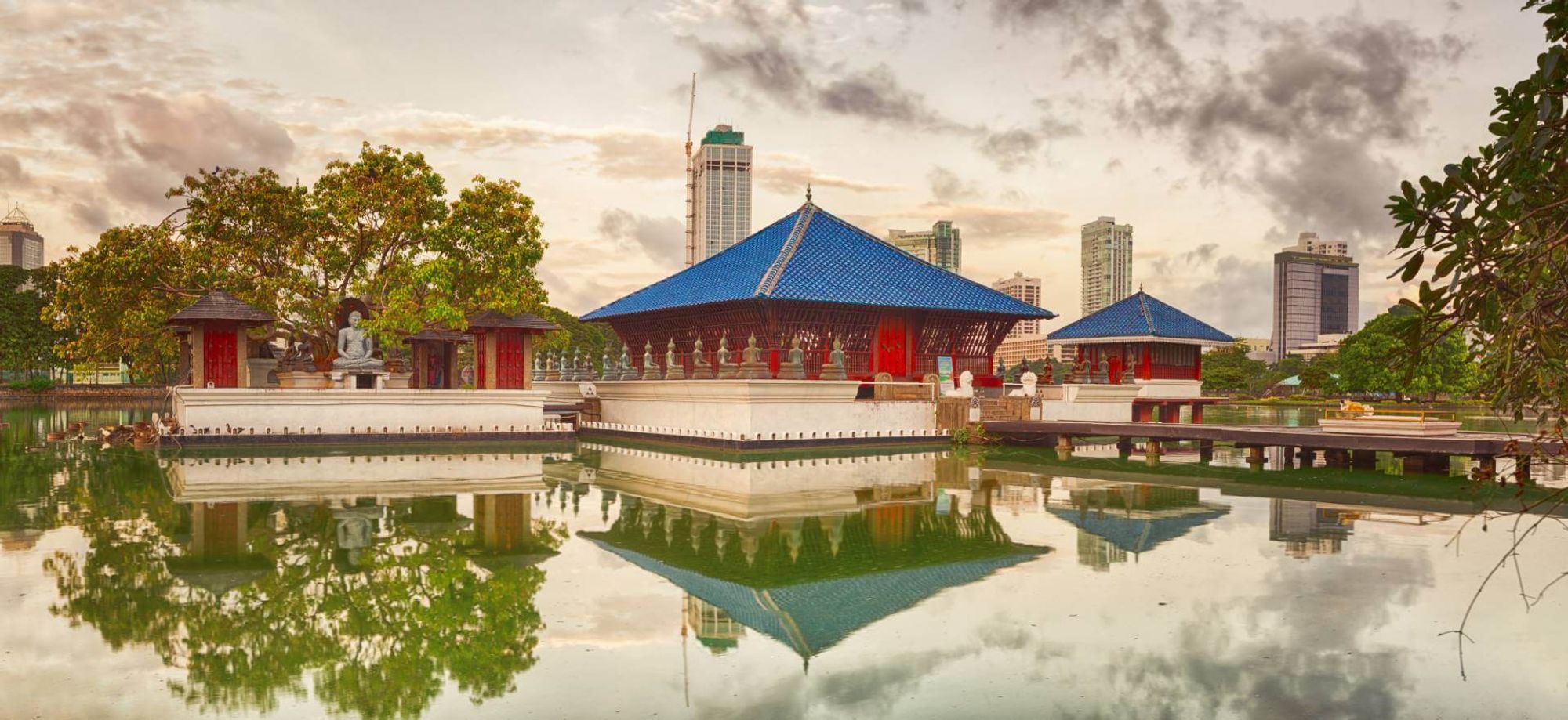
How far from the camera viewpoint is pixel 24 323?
2261 inches

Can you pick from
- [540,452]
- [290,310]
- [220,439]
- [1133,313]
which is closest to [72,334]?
[290,310]

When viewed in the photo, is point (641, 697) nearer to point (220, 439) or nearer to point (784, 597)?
point (784, 597)

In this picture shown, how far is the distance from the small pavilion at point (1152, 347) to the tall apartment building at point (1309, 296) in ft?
506

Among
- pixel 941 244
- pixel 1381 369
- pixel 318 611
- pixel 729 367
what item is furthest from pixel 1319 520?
pixel 941 244

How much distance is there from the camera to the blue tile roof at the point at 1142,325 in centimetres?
3944

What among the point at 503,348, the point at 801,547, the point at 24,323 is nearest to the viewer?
the point at 801,547

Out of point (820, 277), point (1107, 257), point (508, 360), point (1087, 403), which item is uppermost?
point (1107, 257)

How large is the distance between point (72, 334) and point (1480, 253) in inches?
2884

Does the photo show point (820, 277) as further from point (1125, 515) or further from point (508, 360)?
point (1125, 515)

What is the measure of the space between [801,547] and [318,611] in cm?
536

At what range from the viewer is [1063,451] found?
2606 cm

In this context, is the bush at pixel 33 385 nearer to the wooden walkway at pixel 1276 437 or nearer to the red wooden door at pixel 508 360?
the red wooden door at pixel 508 360

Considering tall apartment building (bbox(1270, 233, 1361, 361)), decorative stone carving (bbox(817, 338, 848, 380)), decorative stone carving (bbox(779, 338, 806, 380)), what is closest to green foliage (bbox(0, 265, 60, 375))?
decorative stone carving (bbox(779, 338, 806, 380))

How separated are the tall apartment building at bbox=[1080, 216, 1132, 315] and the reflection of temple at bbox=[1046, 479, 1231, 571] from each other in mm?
136669
